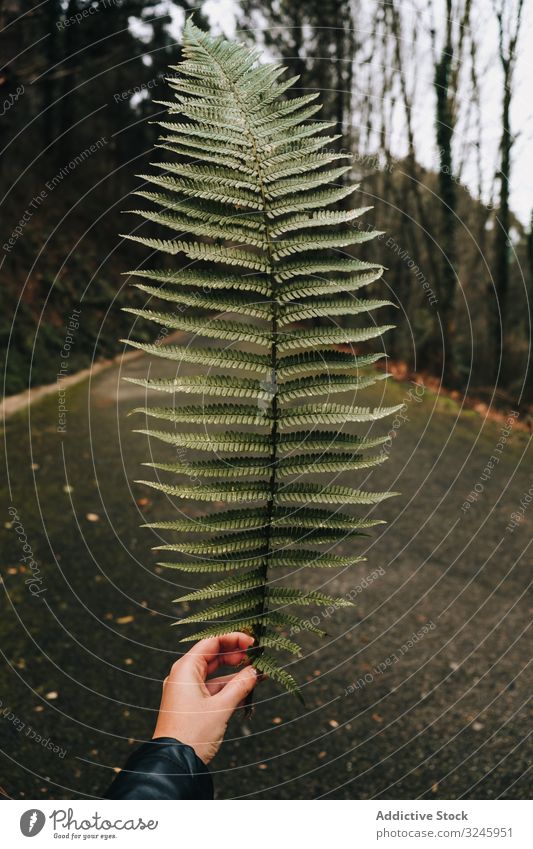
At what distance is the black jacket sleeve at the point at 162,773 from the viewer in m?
1.29

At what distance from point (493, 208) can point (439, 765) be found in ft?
23.0

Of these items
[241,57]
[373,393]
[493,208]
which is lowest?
[373,393]

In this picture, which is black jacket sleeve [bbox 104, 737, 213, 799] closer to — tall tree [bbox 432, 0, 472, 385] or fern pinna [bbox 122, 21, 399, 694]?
fern pinna [bbox 122, 21, 399, 694]

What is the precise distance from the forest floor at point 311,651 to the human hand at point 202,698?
6.08ft

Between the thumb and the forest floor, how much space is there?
189cm

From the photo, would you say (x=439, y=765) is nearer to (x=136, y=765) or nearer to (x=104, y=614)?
(x=104, y=614)

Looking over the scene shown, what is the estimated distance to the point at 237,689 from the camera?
132cm

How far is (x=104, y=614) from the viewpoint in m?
4.49

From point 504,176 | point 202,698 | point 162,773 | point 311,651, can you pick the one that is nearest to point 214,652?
point 202,698

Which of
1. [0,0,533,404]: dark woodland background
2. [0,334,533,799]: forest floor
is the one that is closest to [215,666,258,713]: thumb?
[0,334,533,799]: forest floor

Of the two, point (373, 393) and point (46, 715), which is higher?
point (373, 393)

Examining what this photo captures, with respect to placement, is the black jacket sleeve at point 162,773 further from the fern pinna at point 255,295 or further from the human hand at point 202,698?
the fern pinna at point 255,295
